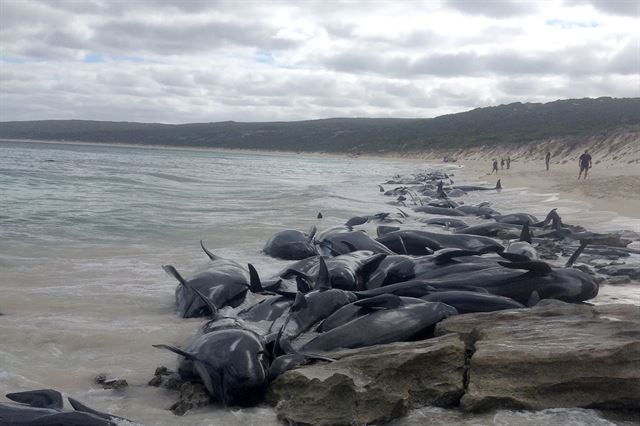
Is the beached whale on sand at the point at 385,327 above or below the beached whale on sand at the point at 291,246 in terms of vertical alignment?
above

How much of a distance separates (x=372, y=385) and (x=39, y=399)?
2.02 metres

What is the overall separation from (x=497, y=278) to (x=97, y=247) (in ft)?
23.8

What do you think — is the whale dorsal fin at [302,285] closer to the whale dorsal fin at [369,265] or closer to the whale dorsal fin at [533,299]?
the whale dorsal fin at [369,265]

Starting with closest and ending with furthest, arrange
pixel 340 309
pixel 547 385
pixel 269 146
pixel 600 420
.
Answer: pixel 600 420, pixel 547 385, pixel 340 309, pixel 269 146

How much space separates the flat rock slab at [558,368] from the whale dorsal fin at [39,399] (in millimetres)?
2459

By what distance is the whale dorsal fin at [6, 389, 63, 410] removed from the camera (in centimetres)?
376

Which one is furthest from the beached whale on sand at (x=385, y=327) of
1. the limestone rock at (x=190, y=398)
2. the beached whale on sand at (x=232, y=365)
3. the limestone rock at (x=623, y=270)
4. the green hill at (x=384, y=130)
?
the green hill at (x=384, y=130)

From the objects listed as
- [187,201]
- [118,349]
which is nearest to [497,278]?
[118,349]

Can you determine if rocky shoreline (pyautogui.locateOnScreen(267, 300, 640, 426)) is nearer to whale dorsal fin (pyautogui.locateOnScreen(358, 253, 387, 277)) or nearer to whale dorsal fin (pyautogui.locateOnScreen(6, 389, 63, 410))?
whale dorsal fin (pyautogui.locateOnScreen(6, 389, 63, 410))

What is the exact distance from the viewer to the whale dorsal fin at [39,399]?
3.76 metres

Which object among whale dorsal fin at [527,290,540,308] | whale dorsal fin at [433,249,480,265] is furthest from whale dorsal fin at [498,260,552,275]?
whale dorsal fin at [433,249,480,265]

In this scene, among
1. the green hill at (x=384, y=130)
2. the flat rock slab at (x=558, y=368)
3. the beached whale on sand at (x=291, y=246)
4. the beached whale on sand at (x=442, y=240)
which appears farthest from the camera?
the green hill at (x=384, y=130)

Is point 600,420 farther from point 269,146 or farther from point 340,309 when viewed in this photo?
point 269,146

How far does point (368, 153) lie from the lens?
9606 centimetres
